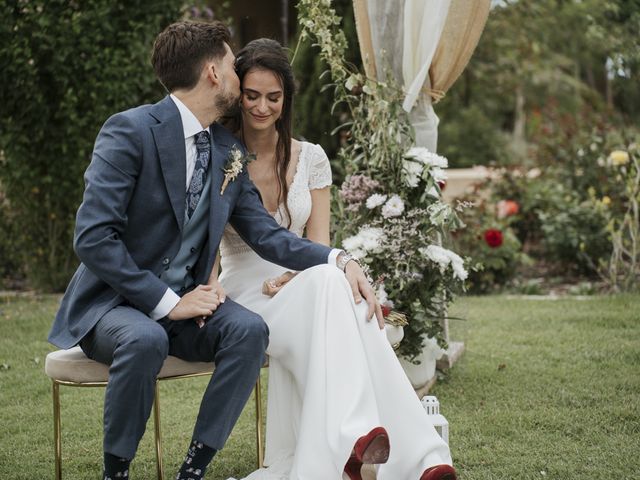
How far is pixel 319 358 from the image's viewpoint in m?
2.74

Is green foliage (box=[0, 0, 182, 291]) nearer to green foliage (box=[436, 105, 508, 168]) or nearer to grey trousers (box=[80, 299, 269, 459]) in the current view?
grey trousers (box=[80, 299, 269, 459])

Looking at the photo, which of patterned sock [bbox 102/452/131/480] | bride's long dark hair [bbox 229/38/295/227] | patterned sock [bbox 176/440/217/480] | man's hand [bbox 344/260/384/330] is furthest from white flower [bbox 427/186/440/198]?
patterned sock [bbox 102/452/131/480]

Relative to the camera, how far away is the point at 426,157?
157 inches

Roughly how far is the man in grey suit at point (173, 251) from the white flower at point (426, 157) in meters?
1.08

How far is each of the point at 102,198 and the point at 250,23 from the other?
27.8 feet

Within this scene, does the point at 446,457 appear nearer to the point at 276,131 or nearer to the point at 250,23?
the point at 276,131

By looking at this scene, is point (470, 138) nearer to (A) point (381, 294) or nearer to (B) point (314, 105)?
(B) point (314, 105)

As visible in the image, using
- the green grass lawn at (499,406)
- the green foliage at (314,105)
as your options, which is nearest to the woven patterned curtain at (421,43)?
the green grass lawn at (499,406)

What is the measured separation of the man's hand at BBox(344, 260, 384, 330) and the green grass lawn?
0.68 metres

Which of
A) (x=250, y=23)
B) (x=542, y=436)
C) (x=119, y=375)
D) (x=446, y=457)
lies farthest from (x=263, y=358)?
(x=250, y=23)

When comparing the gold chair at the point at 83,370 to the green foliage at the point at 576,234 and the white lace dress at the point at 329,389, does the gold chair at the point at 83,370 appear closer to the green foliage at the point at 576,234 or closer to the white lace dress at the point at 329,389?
the white lace dress at the point at 329,389

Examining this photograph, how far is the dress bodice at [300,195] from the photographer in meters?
3.37

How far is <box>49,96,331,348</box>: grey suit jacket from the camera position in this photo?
2666mm

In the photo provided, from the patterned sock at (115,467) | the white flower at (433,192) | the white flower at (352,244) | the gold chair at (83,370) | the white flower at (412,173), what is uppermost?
the white flower at (412,173)
